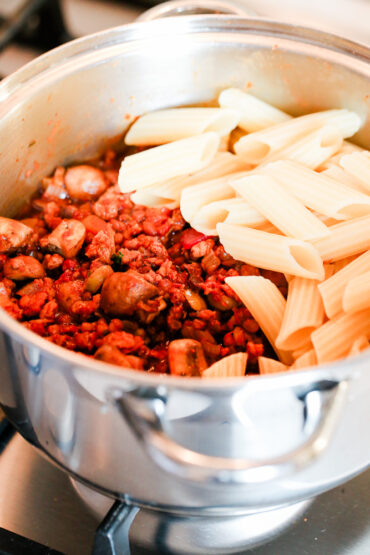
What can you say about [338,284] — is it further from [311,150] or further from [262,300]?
[311,150]

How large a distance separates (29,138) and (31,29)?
1316mm

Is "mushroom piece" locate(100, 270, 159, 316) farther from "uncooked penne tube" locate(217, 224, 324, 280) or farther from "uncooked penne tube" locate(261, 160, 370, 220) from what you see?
"uncooked penne tube" locate(261, 160, 370, 220)

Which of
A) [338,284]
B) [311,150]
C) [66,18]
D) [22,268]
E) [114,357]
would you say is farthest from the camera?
[66,18]

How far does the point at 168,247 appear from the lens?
127 centimetres

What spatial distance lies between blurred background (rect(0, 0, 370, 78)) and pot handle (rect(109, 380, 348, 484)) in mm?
1533

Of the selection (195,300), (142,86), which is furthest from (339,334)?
(142,86)

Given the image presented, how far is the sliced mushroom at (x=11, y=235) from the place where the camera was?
1.16 meters

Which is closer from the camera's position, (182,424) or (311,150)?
(182,424)

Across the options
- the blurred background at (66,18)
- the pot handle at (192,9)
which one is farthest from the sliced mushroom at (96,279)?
the blurred background at (66,18)

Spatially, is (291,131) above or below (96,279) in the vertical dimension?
above

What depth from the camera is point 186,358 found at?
0.96 metres

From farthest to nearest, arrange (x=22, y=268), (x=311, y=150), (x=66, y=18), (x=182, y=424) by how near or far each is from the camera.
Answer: (x=66, y=18)
(x=311, y=150)
(x=22, y=268)
(x=182, y=424)

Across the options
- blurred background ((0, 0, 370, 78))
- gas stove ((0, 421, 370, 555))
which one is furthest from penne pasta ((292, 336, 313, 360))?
blurred background ((0, 0, 370, 78))

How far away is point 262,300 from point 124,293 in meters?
0.25
